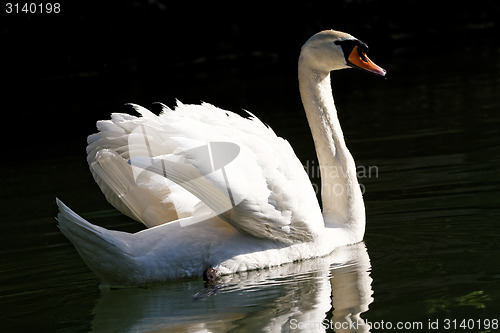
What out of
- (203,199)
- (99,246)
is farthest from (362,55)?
(99,246)

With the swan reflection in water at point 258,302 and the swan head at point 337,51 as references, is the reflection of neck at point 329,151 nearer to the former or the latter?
the swan head at point 337,51

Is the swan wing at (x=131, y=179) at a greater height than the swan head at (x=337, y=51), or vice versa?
the swan head at (x=337, y=51)

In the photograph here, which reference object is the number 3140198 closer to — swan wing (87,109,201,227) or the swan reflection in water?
swan wing (87,109,201,227)

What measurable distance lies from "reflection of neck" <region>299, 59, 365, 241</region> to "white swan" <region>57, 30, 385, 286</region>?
102 millimetres

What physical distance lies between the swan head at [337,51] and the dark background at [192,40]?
41.3 feet

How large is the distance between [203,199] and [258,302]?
0.79 metres

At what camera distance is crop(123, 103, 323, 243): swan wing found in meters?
5.92

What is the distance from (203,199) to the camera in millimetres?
6027

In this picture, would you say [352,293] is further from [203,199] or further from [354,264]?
[203,199]

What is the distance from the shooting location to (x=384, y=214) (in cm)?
800

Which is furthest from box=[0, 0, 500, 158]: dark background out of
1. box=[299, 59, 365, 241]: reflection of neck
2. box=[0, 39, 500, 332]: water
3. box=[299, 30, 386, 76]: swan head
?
box=[299, 30, 386, 76]: swan head


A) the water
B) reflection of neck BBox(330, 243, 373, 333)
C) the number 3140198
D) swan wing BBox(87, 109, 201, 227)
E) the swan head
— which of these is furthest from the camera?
the number 3140198

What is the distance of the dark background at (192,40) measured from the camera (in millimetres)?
22219

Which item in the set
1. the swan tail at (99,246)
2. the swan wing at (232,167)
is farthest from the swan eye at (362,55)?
the swan tail at (99,246)
